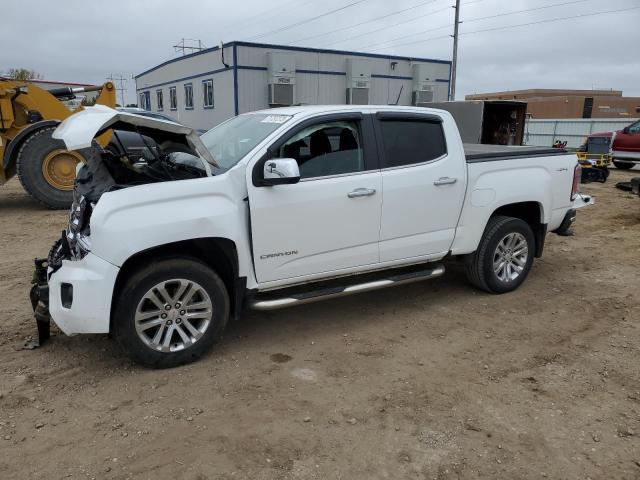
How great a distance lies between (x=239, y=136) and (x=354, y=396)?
235 cm

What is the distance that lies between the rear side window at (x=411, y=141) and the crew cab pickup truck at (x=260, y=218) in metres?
0.01

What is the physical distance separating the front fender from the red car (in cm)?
1692

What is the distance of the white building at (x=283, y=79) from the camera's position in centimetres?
2027

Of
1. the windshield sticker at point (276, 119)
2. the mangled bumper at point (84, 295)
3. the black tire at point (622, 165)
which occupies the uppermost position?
the windshield sticker at point (276, 119)

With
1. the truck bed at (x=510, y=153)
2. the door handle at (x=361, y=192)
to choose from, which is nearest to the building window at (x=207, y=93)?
the truck bed at (x=510, y=153)

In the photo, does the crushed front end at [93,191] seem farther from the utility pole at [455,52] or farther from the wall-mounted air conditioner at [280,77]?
the utility pole at [455,52]

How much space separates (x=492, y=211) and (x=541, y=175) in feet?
2.56

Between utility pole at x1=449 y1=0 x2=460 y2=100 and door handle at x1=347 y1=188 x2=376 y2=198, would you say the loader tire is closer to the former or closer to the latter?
door handle at x1=347 y1=188 x2=376 y2=198

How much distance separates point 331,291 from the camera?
4.28 metres

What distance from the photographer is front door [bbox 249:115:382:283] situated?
12.9 ft

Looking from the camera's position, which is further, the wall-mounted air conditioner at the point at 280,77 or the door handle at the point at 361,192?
the wall-mounted air conditioner at the point at 280,77

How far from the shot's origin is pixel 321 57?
71.2ft

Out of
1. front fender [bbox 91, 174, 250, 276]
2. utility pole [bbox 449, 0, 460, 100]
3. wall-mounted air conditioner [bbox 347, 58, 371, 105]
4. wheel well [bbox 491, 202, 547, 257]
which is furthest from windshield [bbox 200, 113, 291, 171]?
utility pole [bbox 449, 0, 460, 100]

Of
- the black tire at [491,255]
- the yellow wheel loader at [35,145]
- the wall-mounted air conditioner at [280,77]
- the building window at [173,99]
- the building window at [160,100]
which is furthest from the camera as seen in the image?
the building window at [160,100]
